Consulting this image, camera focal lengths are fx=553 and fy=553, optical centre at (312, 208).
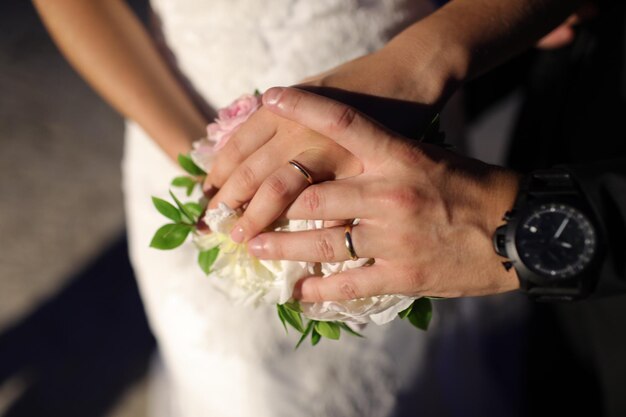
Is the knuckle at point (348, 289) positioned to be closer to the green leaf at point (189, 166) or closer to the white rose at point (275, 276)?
the white rose at point (275, 276)

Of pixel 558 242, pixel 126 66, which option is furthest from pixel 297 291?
pixel 126 66

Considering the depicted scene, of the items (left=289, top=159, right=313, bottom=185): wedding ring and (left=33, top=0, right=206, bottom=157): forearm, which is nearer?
(left=289, top=159, right=313, bottom=185): wedding ring

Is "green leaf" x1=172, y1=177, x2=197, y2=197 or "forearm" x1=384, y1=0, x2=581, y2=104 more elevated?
"green leaf" x1=172, y1=177, x2=197, y2=197

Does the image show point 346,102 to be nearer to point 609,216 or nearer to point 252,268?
point 252,268

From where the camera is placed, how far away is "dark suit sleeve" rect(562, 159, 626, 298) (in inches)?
30.5

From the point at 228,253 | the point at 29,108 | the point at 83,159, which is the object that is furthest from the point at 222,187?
the point at 29,108

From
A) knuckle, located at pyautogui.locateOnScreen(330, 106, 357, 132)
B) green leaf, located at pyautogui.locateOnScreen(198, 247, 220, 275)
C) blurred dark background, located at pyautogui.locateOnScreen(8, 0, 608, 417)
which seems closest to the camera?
knuckle, located at pyautogui.locateOnScreen(330, 106, 357, 132)

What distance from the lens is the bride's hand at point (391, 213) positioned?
715mm

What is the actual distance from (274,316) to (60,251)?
133 centimetres

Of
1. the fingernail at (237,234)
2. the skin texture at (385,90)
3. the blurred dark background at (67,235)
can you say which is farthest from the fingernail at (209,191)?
the blurred dark background at (67,235)

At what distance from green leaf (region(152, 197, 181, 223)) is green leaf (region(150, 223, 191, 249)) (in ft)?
0.04

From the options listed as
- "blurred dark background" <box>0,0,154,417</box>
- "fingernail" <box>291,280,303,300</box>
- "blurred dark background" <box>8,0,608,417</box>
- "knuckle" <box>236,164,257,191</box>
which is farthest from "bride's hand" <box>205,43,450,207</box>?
"blurred dark background" <box>0,0,154,417</box>

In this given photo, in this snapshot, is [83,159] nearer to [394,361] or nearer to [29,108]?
[29,108]

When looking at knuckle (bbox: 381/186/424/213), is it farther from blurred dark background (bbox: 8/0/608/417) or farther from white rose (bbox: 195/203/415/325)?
blurred dark background (bbox: 8/0/608/417)
